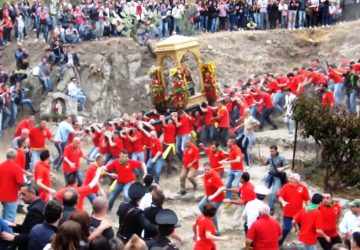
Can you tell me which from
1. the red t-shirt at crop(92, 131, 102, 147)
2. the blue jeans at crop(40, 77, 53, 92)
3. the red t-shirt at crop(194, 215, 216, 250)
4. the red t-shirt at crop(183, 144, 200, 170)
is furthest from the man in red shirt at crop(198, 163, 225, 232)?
the blue jeans at crop(40, 77, 53, 92)

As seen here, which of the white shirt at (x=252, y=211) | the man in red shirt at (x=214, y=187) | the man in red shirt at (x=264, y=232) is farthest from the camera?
the man in red shirt at (x=214, y=187)

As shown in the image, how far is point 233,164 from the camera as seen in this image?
44.8 feet

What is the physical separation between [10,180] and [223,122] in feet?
24.3

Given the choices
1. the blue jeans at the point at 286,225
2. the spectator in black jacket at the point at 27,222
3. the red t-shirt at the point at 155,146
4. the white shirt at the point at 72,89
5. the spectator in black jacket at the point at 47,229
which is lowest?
the blue jeans at the point at 286,225

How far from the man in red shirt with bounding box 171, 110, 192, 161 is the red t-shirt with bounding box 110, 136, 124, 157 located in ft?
5.55

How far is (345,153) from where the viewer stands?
45.4 ft

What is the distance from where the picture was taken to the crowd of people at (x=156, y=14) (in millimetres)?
24406

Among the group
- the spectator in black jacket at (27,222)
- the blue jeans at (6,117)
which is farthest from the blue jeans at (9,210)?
the blue jeans at (6,117)

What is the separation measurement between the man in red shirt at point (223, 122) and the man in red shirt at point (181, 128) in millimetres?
917

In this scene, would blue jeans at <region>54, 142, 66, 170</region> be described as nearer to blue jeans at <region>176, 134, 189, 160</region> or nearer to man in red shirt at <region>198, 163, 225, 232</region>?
blue jeans at <region>176, 134, 189, 160</region>

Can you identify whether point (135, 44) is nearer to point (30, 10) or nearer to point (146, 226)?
point (30, 10)

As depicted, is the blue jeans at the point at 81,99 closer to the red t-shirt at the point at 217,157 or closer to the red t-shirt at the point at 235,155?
the red t-shirt at the point at 217,157

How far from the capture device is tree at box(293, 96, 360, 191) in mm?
13688

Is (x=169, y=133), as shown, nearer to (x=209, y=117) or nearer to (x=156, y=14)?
(x=209, y=117)
